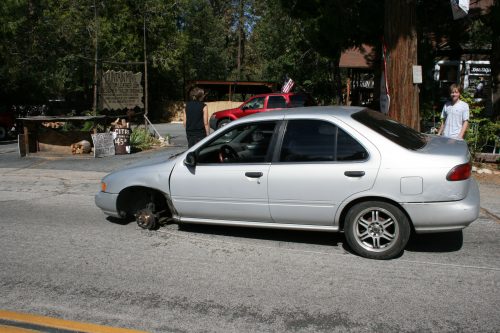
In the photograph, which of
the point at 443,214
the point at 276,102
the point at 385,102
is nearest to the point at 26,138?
the point at 276,102

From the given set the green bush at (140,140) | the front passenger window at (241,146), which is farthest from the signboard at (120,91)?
the front passenger window at (241,146)

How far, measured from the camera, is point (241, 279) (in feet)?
15.5

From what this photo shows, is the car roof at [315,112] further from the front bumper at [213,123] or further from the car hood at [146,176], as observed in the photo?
the front bumper at [213,123]

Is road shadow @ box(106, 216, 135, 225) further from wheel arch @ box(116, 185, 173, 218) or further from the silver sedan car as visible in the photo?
the silver sedan car

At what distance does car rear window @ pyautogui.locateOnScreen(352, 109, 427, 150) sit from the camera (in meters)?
5.18

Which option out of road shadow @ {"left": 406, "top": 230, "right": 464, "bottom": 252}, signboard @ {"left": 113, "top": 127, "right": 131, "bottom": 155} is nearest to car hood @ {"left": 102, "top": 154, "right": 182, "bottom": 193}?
road shadow @ {"left": 406, "top": 230, "right": 464, "bottom": 252}

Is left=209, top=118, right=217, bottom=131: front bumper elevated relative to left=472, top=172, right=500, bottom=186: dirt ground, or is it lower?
elevated

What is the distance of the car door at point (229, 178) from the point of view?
17.9 feet

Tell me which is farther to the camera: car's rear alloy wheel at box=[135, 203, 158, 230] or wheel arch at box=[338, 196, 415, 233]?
car's rear alloy wheel at box=[135, 203, 158, 230]

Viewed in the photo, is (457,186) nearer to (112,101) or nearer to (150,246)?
(150,246)

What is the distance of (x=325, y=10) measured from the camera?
13820 mm

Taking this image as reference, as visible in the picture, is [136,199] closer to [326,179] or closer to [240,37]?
[326,179]

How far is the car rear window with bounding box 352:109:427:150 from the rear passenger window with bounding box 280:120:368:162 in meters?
0.31

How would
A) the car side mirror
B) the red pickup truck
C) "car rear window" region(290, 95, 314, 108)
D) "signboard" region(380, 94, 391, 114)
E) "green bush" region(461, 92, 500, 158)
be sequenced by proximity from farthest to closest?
the red pickup truck < "car rear window" region(290, 95, 314, 108) < "green bush" region(461, 92, 500, 158) < "signboard" region(380, 94, 391, 114) < the car side mirror
